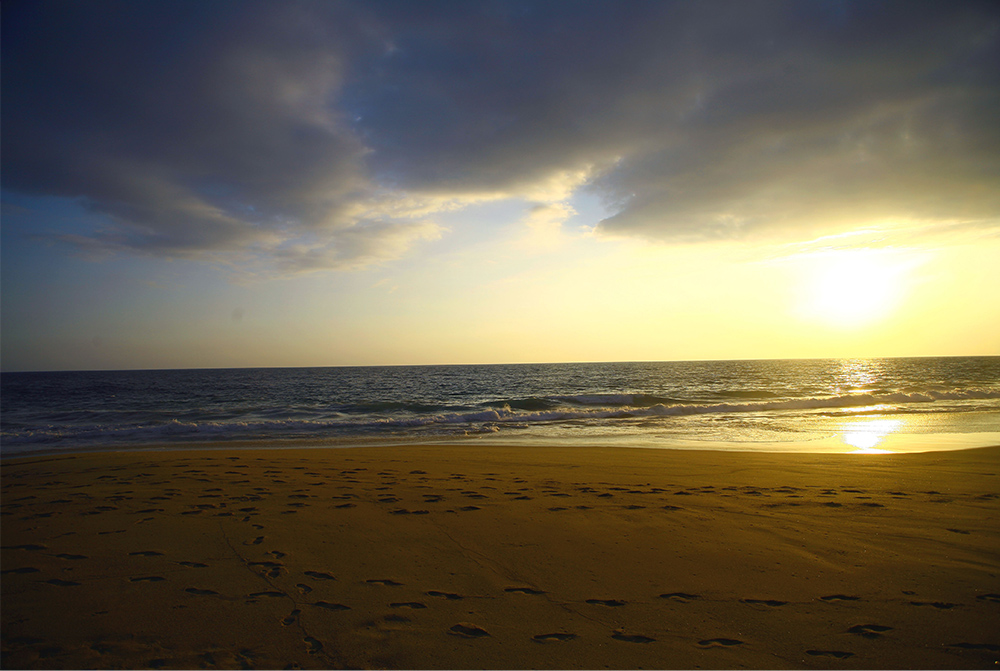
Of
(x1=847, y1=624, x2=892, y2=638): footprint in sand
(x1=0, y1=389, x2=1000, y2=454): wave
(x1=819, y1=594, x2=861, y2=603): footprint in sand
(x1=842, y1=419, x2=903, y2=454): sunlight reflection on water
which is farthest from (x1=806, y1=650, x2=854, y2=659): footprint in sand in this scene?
(x1=0, y1=389, x2=1000, y2=454): wave

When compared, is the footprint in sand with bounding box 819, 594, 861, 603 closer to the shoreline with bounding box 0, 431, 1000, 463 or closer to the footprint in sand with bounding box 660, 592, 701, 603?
the footprint in sand with bounding box 660, 592, 701, 603

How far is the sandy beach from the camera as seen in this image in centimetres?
315

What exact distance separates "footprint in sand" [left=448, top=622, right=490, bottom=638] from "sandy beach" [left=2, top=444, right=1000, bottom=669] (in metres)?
0.02

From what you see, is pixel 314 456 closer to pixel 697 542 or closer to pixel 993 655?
pixel 697 542

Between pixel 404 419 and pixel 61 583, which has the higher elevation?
pixel 61 583

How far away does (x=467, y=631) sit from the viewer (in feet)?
11.0

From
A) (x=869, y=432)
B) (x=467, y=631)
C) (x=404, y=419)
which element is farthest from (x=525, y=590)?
(x=404, y=419)

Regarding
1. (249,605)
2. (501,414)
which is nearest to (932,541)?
(249,605)

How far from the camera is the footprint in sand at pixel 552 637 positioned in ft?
10.6

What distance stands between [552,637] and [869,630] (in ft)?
7.24

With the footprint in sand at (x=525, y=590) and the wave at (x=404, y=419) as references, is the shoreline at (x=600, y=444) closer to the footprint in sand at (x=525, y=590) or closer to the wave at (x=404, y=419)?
the wave at (x=404, y=419)

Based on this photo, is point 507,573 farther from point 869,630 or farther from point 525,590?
point 869,630

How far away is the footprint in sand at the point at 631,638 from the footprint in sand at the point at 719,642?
327mm

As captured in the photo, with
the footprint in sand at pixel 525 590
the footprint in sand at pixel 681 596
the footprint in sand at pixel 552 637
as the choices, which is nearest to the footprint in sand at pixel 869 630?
the footprint in sand at pixel 681 596
